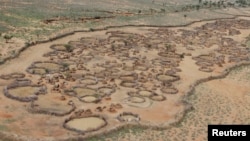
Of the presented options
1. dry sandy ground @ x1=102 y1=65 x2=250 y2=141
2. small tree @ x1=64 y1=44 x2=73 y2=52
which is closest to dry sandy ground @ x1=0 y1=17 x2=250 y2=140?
dry sandy ground @ x1=102 y1=65 x2=250 y2=141

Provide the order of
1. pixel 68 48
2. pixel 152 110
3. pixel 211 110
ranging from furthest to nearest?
pixel 68 48 → pixel 211 110 → pixel 152 110

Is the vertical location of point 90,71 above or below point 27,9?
below

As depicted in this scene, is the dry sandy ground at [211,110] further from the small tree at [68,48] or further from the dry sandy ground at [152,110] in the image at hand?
the small tree at [68,48]

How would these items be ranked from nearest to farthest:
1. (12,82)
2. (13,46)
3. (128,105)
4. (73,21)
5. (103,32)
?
1. (128,105)
2. (12,82)
3. (13,46)
4. (103,32)
5. (73,21)

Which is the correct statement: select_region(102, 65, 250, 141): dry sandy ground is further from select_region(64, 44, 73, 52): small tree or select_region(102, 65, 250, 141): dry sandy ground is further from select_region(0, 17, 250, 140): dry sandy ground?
select_region(64, 44, 73, 52): small tree

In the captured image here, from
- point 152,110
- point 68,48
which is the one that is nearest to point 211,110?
point 152,110

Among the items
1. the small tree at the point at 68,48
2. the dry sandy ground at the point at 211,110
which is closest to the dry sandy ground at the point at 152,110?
the dry sandy ground at the point at 211,110

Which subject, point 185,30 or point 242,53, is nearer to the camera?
point 242,53

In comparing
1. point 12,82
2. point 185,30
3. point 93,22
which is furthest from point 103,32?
point 12,82

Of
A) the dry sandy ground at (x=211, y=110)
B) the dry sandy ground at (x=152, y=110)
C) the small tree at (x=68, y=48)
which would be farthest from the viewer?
the small tree at (x=68, y=48)

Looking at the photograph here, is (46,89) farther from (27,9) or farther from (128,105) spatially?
(27,9)

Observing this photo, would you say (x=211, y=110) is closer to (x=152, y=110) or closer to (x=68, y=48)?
(x=152, y=110)
